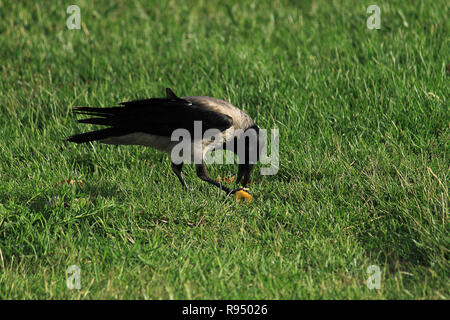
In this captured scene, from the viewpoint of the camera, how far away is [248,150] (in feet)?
16.9

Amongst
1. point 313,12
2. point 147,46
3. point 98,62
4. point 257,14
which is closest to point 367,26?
point 313,12

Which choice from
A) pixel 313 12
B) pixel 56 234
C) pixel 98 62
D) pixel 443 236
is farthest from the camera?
pixel 313 12

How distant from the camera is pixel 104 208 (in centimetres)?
438

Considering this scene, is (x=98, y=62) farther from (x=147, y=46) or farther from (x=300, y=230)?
(x=300, y=230)

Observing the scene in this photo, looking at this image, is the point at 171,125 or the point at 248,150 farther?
the point at 248,150

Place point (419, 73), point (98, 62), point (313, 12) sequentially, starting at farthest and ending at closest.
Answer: point (313, 12), point (98, 62), point (419, 73)

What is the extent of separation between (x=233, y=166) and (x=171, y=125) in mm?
834

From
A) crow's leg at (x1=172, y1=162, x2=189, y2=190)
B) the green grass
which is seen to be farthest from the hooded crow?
the green grass

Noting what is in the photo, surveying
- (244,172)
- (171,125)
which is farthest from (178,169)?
(244,172)

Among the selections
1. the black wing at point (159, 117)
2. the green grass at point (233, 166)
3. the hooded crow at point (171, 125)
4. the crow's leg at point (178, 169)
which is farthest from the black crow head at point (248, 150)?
the crow's leg at point (178, 169)

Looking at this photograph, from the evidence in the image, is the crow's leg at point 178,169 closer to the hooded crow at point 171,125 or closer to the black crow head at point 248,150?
the hooded crow at point 171,125

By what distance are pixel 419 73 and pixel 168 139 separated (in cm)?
276

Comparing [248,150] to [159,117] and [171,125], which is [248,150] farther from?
[159,117]

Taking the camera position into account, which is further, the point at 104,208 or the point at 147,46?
the point at 147,46
